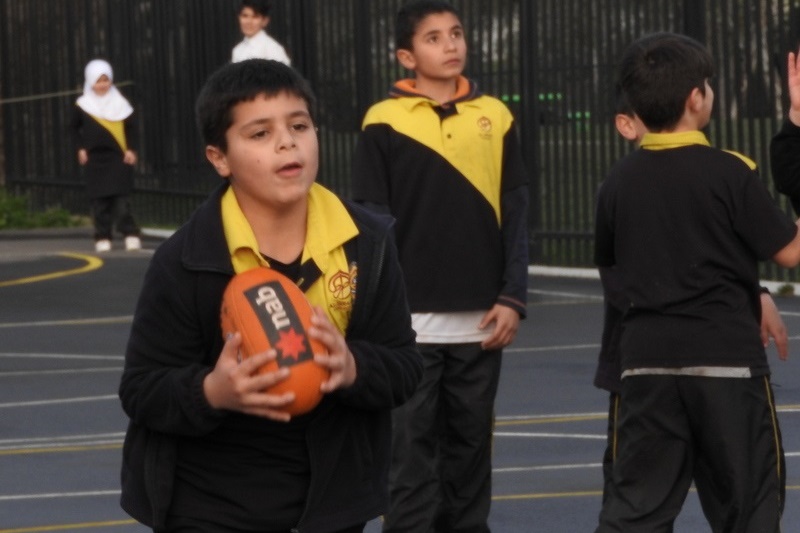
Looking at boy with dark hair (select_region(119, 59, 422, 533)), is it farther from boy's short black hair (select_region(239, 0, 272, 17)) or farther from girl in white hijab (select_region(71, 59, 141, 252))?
girl in white hijab (select_region(71, 59, 141, 252))

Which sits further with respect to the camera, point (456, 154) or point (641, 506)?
point (456, 154)

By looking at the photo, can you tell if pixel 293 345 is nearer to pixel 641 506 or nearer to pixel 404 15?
pixel 641 506

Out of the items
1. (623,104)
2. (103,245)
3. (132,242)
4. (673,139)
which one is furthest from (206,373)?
(103,245)

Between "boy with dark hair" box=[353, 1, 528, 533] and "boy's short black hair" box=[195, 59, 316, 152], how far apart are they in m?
2.61

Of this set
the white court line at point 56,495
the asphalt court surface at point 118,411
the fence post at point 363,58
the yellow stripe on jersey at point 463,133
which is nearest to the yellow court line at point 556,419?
the asphalt court surface at point 118,411

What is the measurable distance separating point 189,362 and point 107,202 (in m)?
17.1

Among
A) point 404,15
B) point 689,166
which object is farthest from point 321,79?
point 689,166

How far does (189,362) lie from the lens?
4160 mm

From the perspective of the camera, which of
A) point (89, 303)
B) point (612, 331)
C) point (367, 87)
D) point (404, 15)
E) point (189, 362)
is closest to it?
point (189, 362)

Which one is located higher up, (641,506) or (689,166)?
(689,166)

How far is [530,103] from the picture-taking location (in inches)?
731

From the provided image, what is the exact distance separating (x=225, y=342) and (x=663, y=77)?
6.58 ft

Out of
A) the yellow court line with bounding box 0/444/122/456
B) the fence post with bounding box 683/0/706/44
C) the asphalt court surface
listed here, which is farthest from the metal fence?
the yellow court line with bounding box 0/444/122/456

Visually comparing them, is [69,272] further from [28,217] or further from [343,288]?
[343,288]
